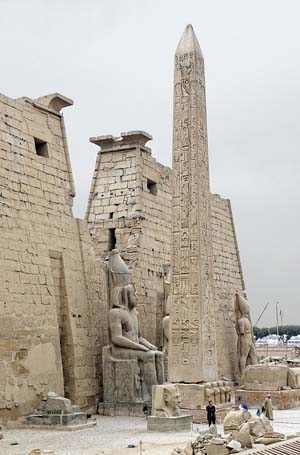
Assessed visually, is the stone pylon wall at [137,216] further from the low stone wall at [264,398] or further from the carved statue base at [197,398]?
the carved statue base at [197,398]

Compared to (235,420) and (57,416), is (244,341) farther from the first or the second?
(235,420)

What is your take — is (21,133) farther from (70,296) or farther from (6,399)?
(6,399)

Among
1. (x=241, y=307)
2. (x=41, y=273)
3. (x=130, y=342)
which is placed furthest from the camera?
(x=241, y=307)

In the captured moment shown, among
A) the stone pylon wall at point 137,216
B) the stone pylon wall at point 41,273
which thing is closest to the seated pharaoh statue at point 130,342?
the stone pylon wall at point 41,273

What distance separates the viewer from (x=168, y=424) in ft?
29.1

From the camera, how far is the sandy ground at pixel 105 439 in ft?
24.7

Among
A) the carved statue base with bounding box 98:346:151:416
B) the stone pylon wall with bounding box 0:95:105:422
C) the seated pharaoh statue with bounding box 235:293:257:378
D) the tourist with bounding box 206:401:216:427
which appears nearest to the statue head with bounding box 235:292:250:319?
the seated pharaoh statue with bounding box 235:293:257:378

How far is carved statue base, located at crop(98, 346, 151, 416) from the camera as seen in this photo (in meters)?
10.9

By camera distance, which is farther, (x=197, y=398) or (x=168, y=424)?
(x=197, y=398)

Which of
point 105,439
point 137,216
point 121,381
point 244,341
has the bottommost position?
point 105,439

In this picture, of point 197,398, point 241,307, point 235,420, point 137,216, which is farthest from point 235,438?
point 241,307

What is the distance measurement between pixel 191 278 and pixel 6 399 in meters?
2.89

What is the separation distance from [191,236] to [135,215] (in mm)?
3788

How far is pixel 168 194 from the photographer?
15.0 m
